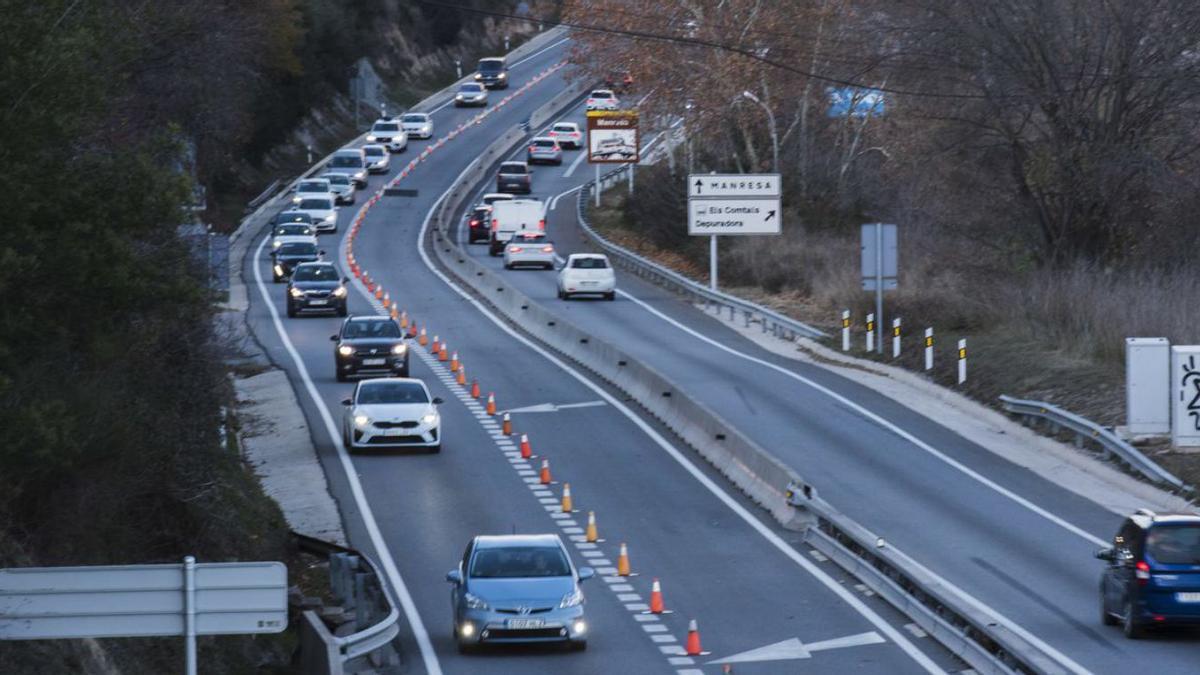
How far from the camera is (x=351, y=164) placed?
9106 cm

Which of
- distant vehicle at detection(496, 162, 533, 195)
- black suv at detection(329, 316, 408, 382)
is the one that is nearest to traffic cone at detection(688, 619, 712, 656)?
black suv at detection(329, 316, 408, 382)

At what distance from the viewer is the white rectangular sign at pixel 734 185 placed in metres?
55.7

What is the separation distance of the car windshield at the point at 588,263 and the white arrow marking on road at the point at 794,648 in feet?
121

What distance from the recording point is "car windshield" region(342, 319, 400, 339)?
138 ft

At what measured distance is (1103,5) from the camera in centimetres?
4575

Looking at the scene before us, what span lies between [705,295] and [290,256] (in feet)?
52.8

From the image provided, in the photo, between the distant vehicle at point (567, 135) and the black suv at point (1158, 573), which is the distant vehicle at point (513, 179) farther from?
the black suv at point (1158, 573)

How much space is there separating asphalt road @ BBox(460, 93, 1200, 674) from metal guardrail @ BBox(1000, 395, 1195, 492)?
1409 mm

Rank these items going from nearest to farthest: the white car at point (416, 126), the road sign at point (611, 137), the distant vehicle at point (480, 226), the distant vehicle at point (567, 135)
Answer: the distant vehicle at point (480, 226) < the road sign at point (611, 137) < the distant vehicle at point (567, 135) < the white car at point (416, 126)

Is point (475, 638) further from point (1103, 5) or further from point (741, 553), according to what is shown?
point (1103, 5)

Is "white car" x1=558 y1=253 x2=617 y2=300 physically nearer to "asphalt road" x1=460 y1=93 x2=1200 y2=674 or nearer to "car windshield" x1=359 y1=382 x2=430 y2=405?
"asphalt road" x1=460 y1=93 x2=1200 y2=674

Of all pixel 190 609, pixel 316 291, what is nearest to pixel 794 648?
pixel 190 609

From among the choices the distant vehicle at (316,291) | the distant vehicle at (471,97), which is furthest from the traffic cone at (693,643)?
the distant vehicle at (471,97)

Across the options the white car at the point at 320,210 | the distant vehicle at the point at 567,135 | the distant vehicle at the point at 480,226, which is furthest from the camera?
the distant vehicle at the point at 567,135
